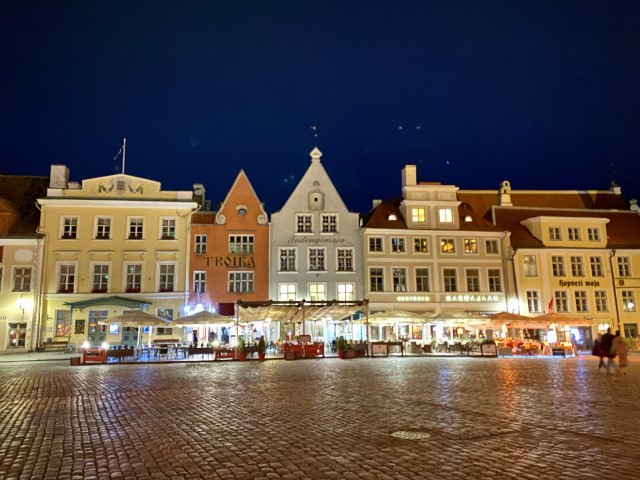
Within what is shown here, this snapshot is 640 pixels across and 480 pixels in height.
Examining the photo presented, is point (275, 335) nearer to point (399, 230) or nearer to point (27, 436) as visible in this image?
point (399, 230)

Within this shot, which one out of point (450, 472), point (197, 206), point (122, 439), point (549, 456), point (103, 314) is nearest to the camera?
point (450, 472)

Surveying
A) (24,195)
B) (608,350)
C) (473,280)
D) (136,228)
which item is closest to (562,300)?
(473,280)

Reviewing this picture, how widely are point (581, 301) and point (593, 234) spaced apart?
5.80 m

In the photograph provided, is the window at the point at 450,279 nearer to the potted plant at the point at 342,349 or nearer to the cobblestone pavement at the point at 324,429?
the potted plant at the point at 342,349

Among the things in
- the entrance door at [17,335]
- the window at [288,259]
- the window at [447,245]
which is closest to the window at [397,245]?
the window at [447,245]

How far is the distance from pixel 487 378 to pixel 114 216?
31.1 meters

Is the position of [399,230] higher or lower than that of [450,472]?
higher

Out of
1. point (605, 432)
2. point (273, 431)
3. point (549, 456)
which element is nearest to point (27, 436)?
point (273, 431)

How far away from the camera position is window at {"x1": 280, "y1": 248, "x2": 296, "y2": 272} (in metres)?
41.8

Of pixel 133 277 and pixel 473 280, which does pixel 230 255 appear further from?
pixel 473 280

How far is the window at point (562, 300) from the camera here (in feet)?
144

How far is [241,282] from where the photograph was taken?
41.2 metres

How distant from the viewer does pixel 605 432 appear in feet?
29.8

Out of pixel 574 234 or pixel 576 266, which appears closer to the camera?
pixel 576 266
